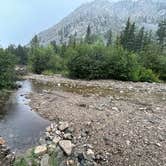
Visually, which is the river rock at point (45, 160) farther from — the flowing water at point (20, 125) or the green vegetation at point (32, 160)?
the flowing water at point (20, 125)

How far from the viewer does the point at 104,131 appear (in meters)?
10.9

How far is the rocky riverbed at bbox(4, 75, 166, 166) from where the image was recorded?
29.0 ft

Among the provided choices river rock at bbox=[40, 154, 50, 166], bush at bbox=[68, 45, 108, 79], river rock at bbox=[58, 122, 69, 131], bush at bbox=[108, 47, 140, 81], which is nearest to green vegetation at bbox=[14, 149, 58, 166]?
river rock at bbox=[40, 154, 50, 166]

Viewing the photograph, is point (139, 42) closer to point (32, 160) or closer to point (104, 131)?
point (104, 131)

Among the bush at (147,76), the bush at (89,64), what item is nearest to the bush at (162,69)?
the bush at (147,76)

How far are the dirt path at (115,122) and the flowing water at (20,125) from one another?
2.46 ft

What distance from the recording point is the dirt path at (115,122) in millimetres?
9008

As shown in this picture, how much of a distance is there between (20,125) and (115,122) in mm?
4668

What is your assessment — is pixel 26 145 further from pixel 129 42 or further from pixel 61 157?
pixel 129 42

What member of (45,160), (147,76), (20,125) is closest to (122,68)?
(147,76)

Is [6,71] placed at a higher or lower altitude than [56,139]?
higher

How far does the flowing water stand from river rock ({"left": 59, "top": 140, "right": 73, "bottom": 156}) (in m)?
1.30

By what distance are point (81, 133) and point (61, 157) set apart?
2131mm

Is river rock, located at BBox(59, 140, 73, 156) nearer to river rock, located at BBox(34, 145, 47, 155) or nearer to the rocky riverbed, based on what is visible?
the rocky riverbed
